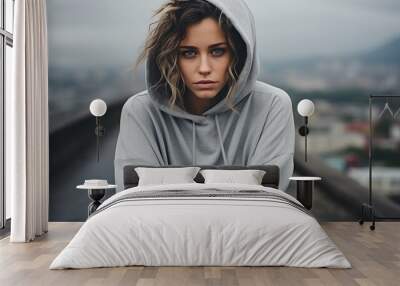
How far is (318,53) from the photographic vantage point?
8.27 metres

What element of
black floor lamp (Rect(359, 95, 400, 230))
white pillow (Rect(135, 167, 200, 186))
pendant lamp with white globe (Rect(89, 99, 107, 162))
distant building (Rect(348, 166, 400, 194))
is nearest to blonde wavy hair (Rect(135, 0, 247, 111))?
pendant lamp with white globe (Rect(89, 99, 107, 162))

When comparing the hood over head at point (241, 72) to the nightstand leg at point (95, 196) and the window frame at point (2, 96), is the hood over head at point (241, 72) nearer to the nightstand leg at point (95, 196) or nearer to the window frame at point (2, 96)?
the nightstand leg at point (95, 196)

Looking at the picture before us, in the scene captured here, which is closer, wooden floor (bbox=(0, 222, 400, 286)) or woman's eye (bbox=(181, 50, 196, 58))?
wooden floor (bbox=(0, 222, 400, 286))

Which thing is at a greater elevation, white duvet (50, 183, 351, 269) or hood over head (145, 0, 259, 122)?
hood over head (145, 0, 259, 122)

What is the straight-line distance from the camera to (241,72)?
7.94 meters

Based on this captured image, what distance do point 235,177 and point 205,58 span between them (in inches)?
61.5

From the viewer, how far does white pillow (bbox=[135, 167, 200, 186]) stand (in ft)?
24.0

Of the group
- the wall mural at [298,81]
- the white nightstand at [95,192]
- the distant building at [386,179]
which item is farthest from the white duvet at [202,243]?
the distant building at [386,179]

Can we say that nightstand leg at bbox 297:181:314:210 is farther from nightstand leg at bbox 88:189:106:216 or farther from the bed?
the bed

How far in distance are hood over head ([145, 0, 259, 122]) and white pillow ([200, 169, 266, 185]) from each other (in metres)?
0.89

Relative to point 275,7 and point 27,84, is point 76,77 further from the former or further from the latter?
point 275,7

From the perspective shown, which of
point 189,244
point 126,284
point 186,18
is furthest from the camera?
point 186,18

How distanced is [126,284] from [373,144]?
4.73 meters

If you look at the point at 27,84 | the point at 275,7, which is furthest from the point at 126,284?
the point at 275,7
